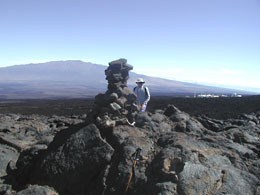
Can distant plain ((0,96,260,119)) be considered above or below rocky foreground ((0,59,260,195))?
below

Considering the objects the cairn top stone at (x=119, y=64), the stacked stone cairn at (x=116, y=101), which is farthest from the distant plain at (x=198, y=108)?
the stacked stone cairn at (x=116, y=101)

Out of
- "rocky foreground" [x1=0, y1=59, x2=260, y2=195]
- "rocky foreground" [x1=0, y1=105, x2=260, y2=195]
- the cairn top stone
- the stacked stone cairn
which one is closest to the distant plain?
the cairn top stone

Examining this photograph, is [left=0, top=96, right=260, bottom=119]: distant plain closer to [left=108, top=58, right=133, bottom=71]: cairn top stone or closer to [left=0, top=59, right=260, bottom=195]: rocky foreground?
[left=108, top=58, right=133, bottom=71]: cairn top stone

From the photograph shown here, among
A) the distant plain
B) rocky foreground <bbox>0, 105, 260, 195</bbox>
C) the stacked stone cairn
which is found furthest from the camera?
the distant plain

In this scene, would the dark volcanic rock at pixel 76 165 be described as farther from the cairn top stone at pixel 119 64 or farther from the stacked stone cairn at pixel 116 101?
the cairn top stone at pixel 119 64

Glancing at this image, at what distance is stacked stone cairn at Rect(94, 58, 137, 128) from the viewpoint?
496 inches

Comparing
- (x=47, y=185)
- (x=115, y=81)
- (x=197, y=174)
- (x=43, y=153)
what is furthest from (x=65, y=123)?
(x=197, y=174)

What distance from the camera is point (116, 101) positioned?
1358 cm

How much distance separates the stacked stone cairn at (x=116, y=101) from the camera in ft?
41.3

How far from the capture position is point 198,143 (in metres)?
11.4

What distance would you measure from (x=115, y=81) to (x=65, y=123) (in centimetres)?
974

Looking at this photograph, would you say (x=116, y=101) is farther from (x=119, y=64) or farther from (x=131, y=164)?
(x=131, y=164)

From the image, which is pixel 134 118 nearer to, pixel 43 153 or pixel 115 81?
pixel 115 81

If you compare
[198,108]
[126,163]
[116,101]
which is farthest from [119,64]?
[198,108]
